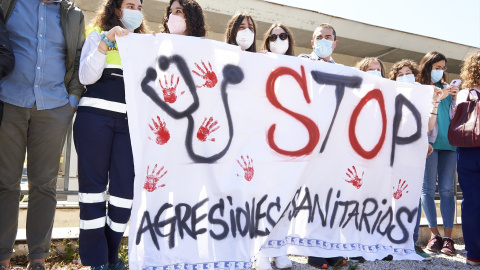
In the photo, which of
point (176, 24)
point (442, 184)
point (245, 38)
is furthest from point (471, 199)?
point (176, 24)

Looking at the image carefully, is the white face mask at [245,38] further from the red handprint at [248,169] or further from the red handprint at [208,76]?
the red handprint at [248,169]

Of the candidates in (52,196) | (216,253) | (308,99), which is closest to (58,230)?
(52,196)

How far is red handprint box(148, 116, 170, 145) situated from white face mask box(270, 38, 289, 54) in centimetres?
122

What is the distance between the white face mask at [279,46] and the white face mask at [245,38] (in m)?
0.25

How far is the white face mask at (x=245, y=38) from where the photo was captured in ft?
10.7

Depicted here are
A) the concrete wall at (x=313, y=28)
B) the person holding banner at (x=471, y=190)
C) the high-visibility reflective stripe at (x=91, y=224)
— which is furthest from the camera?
the concrete wall at (x=313, y=28)

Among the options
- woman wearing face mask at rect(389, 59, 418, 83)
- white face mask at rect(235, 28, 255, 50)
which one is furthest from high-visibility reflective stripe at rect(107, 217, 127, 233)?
woman wearing face mask at rect(389, 59, 418, 83)

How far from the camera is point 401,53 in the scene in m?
8.15

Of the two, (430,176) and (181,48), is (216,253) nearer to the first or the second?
(181,48)

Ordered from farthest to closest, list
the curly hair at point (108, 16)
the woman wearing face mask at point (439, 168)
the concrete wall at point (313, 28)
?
the concrete wall at point (313, 28) < the woman wearing face mask at point (439, 168) < the curly hair at point (108, 16)

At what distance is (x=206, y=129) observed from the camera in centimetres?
292

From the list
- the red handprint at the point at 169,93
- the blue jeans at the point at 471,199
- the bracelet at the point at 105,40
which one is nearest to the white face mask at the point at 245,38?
the red handprint at the point at 169,93

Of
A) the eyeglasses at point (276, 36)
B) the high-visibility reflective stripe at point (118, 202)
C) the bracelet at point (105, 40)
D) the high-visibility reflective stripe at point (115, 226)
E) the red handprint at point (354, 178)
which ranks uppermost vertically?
the eyeglasses at point (276, 36)

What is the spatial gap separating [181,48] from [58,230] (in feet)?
6.07
